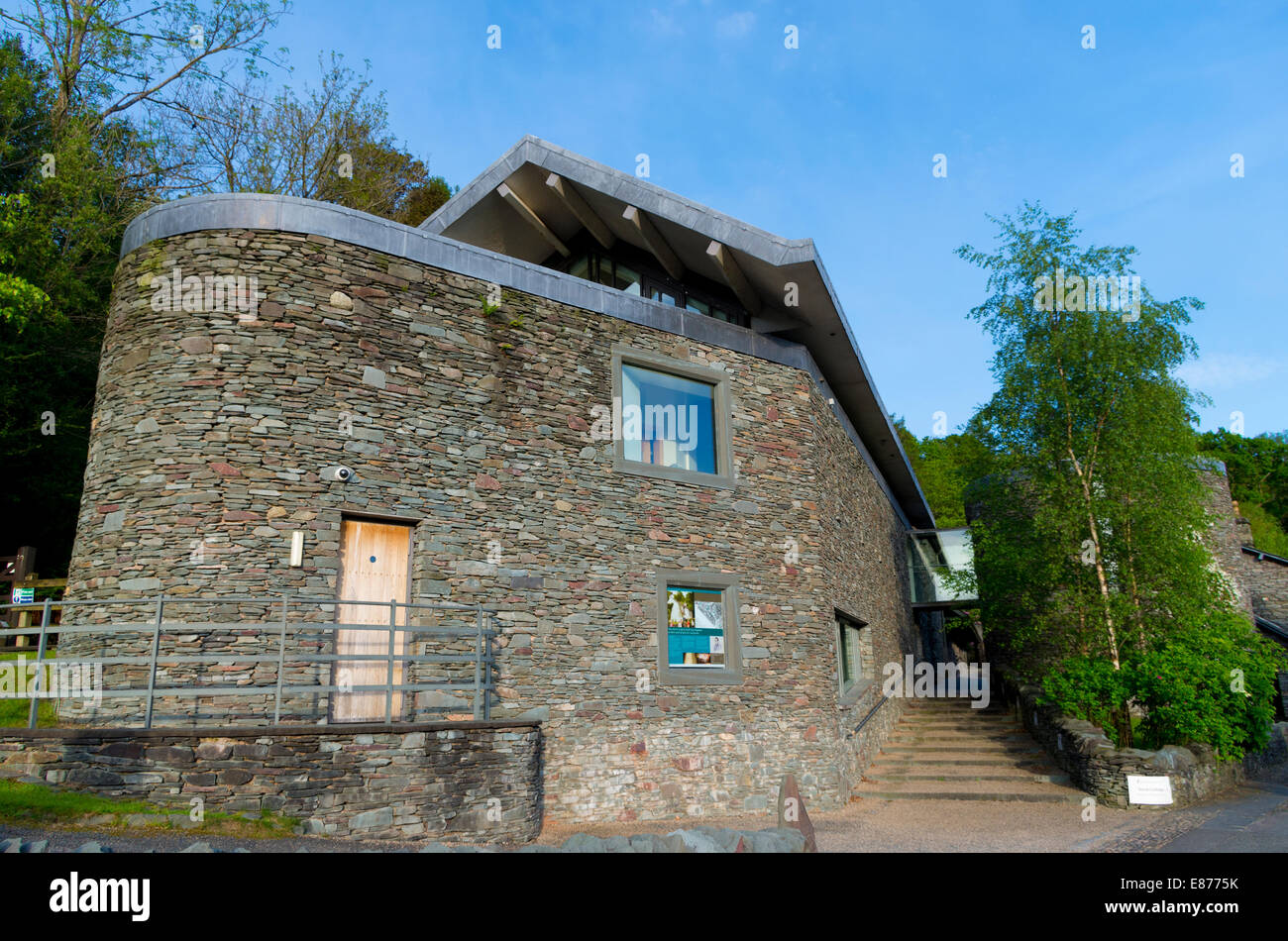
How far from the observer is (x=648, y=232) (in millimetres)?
11523

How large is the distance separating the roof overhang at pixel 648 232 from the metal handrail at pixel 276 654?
235 inches

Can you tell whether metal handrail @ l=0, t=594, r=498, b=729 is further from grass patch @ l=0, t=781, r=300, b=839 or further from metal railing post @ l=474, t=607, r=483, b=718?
grass patch @ l=0, t=781, r=300, b=839

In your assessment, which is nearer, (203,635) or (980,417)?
Answer: (203,635)

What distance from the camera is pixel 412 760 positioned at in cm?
696

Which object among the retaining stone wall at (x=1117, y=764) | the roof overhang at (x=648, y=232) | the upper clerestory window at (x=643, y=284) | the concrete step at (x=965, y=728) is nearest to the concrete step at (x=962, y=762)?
the retaining stone wall at (x=1117, y=764)

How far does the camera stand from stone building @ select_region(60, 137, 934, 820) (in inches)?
312

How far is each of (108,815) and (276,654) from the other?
1823 mm

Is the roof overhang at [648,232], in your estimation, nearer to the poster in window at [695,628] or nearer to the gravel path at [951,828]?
the poster in window at [695,628]

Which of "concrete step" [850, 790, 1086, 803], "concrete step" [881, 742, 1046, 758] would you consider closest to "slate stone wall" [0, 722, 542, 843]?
"concrete step" [850, 790, 1086, 803]

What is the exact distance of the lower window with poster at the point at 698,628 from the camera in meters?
10.1

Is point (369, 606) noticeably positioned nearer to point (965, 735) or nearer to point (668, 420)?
point (668, 420)

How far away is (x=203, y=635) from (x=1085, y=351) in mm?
13316
